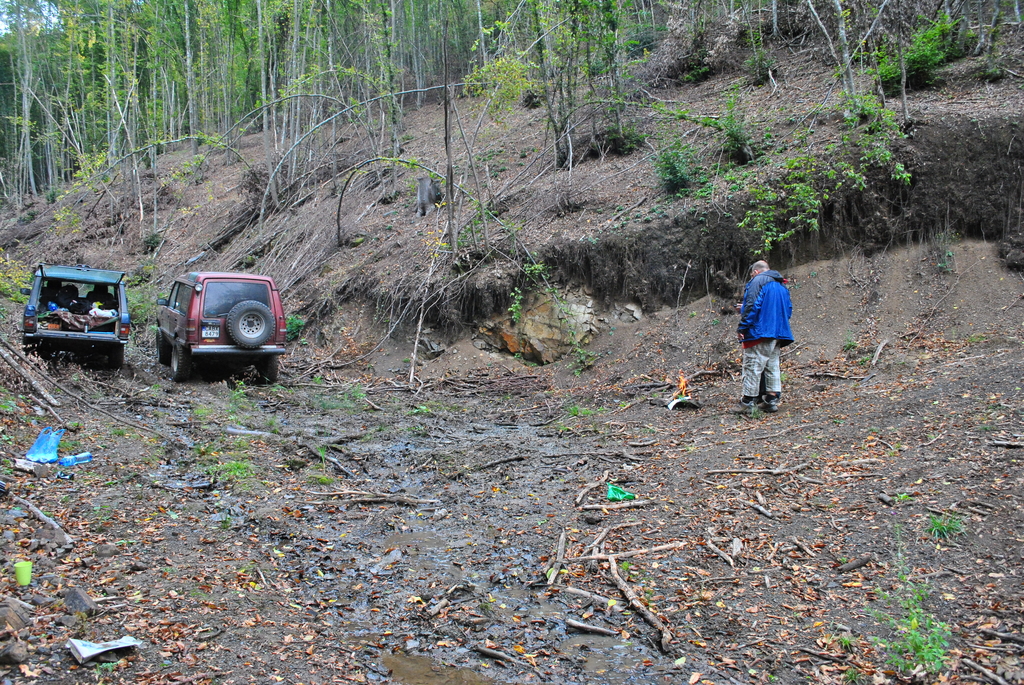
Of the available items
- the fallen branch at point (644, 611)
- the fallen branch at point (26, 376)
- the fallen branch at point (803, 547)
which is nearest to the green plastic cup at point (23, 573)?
the fallen branch at point (644, 611)

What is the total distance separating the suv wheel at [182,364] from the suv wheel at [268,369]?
1.17 m

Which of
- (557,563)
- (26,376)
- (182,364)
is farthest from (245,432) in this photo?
(557,563)

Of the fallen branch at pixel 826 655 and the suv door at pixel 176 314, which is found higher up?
the suv door at pixel 176 314

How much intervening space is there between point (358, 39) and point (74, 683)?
98.5 feet

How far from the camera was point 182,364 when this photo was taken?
38.0 feet

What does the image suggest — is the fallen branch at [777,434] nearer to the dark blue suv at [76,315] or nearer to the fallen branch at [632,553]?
the fallen branch at [632,553]

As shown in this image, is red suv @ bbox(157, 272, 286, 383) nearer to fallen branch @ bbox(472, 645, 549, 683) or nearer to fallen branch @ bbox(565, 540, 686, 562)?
fallen branch @ bbox(565, 540, 686, 562)

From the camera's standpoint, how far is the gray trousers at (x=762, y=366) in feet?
26.6

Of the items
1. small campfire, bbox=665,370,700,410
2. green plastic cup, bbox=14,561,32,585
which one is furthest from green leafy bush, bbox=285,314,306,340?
green plastic cup, bbox=14,561,32,585

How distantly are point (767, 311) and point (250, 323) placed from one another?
27.3 feet

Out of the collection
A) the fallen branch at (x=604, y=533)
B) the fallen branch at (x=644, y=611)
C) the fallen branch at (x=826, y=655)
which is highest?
the fallen branch at (x=826, y=655)

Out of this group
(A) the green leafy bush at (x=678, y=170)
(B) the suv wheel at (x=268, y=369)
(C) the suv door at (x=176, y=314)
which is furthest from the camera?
(A) the green leafy bush at (x=678, y=170)

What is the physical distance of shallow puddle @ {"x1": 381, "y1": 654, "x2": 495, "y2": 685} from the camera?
3.42m

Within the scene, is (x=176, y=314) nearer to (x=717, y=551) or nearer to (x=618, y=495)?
(x=618, y=495)
